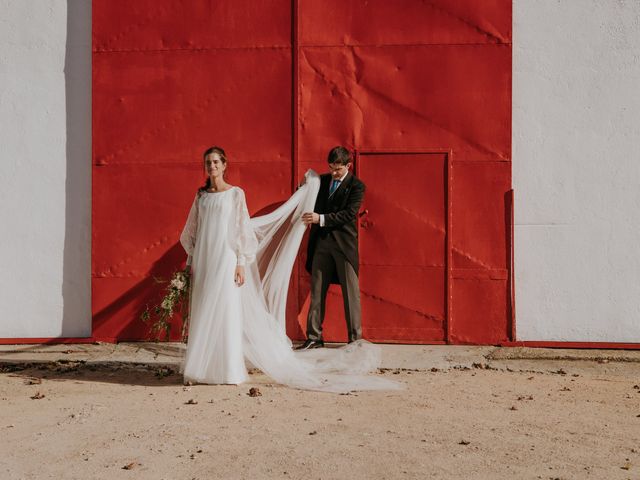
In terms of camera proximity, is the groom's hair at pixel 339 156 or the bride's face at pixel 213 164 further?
the groom's hair at pixel 339 156

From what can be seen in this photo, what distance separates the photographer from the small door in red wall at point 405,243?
8289mm

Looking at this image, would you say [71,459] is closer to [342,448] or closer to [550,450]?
[342,448]

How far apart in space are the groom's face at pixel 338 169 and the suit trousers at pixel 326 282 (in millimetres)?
626

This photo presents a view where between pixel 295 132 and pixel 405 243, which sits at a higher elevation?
pixel 295 132

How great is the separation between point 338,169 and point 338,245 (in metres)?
0.77

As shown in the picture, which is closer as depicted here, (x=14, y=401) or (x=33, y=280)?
(x=14, y=401)

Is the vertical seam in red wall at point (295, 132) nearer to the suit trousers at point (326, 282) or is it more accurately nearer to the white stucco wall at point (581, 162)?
the suit trousers at point (326, 282)

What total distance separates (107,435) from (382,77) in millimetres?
4914

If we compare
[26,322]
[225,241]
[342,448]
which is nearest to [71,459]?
[342,448]

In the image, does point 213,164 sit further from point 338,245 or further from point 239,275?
point 338,245

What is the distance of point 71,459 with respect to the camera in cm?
462

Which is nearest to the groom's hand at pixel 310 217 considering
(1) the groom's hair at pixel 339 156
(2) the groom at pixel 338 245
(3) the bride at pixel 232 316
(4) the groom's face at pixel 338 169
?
(2) the groom at pixel 338 245

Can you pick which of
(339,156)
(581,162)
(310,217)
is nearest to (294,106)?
(339,156)

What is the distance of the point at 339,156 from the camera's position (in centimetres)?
788
